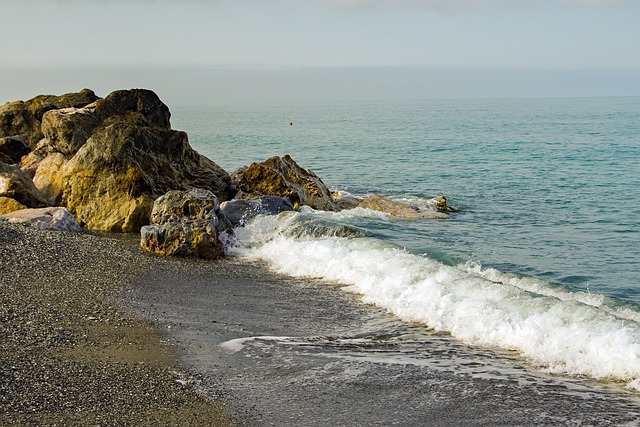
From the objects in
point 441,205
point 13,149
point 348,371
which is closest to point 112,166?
point 13,149

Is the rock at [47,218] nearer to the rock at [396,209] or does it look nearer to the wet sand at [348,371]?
the wet sand at [348,371]

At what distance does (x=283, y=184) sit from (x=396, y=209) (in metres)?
3.03

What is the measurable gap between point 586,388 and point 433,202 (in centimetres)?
1291

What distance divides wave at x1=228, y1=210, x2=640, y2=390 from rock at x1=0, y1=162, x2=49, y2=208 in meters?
4.52

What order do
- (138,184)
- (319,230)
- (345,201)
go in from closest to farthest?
(319,230)
(138,184)
(345,201)

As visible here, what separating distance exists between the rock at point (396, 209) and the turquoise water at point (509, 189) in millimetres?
640

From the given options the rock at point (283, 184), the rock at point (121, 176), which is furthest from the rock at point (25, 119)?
the rock at point (283, 184)

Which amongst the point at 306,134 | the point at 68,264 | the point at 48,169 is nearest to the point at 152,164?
the point at 48,169

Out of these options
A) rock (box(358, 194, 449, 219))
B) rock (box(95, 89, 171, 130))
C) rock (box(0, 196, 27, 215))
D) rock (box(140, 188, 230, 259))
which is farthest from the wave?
rock (box(95, 89, 171, 130))

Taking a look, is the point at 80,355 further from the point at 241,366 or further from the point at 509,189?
the point at 509,189

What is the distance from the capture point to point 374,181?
26.6 meters

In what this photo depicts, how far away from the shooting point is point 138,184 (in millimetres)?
15188

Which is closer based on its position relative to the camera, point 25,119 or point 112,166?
point 112,166

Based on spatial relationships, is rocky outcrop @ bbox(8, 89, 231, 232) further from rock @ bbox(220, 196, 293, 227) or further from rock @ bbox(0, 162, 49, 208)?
rock @ bbox(220, 196, 293, 227)
